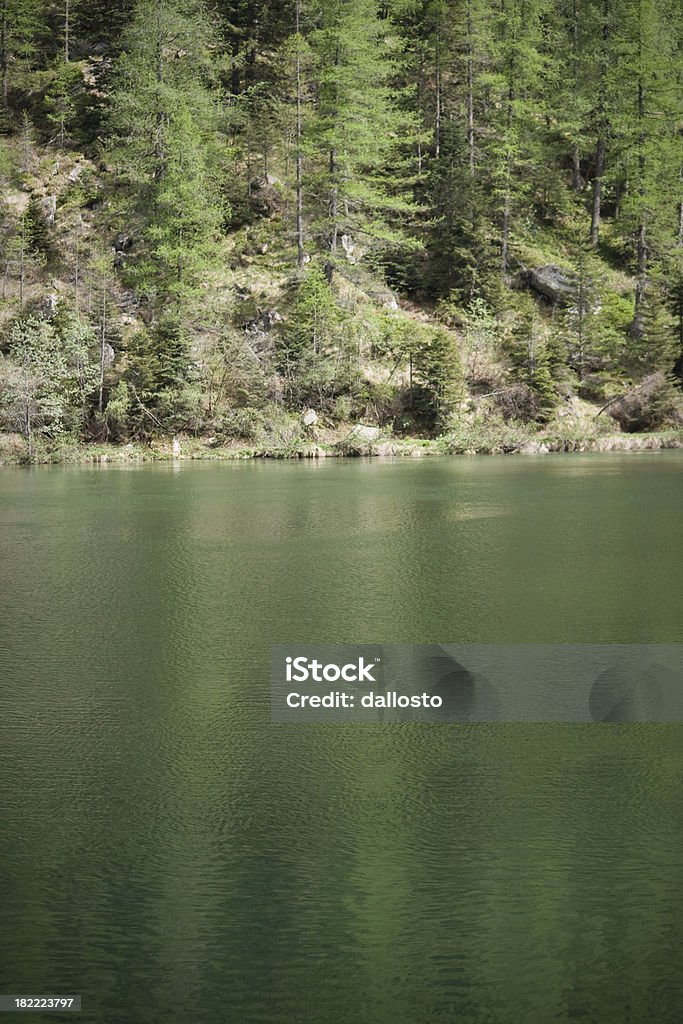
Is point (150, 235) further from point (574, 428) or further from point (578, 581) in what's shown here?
point (578, 581)

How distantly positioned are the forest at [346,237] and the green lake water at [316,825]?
85.2ft

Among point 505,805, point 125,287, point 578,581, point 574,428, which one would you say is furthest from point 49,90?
point 505,805

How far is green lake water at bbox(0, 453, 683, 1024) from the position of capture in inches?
114

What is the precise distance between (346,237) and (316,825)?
38968 mm

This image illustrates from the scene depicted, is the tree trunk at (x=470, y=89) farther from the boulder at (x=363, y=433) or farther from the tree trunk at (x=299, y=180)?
the boulder at (x=363, y=433)

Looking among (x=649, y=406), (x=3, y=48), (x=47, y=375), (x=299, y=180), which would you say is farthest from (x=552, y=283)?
(x=3, y=48)

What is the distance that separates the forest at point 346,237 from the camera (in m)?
35.8

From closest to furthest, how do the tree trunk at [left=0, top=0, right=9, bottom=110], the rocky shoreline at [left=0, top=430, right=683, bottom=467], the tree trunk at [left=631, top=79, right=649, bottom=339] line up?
the rocky shoreline at [left=0, top=430, right=683, bottom=467], the tree trunk at [left=631, top=79, right=649, bottom=339], the tree trunk at [left=0, top=0, right=9, bottom=110]

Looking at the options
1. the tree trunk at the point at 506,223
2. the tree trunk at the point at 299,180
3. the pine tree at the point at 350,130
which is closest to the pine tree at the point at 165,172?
the tree trunk at the point at 299,180

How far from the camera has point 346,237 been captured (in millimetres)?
40375

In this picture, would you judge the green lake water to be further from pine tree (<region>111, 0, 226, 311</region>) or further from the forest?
pine tree (<region>111, 0, 226, 311</region>)

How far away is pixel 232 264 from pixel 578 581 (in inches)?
1377

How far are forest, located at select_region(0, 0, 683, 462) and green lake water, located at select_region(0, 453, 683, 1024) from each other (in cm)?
2598

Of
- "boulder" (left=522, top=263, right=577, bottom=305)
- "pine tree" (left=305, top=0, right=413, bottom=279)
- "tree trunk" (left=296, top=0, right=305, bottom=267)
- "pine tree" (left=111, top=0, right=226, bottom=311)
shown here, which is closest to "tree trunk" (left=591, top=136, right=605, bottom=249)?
"boulder" (left=522, top=263, right=577, bottom=305)
